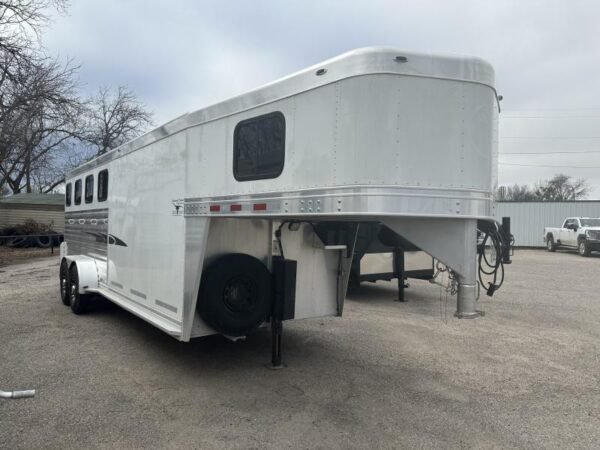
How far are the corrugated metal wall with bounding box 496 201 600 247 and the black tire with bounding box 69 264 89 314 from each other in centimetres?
2305

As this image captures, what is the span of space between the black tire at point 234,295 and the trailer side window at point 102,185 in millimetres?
3239

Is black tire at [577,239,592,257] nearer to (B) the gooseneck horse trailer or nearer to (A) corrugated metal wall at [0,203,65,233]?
(B) the gooseneck horse trailer

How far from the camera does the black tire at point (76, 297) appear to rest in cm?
726

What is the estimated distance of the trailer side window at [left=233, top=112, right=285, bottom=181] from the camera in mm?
3641

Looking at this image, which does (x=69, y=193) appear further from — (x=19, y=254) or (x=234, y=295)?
(x=19, y=254)

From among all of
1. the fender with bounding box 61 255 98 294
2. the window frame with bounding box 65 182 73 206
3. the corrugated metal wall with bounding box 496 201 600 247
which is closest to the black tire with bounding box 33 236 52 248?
the window frame with bounding box 65 182 73 206

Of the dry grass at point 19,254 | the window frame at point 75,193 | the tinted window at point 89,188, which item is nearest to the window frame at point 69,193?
the window frame at point 75,193

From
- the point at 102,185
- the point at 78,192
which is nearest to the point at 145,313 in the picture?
the point at 102,185

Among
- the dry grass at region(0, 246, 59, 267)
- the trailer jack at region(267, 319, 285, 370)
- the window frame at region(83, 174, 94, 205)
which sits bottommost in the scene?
the dry grass at region(0, 246, 59, 267)

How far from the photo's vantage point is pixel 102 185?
704cm

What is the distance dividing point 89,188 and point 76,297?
1.79 metres

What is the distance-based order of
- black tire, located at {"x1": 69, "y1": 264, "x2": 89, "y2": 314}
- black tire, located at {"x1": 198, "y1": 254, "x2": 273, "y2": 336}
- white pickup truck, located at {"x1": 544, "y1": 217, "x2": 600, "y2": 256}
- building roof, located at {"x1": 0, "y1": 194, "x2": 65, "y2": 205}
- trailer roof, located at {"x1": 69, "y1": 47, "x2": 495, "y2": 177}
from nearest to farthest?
trailer roof, located at {"x1": 69, "y1": 47, "x2": 495, "y2": 177}, black tire, located at {"x1": 198, "y1": 254, "x2": 273, "y2": 336}, black tire, located at {"x1": 69, "y1": 264, "x2": 89, "y2": 314}, white pickup truck, located at {"x1": 544, "y1": 217, "x2": 600, "y2": 256}, building roof, located at {"x1": 0, "y1": 194, "x2": 65, "y2": 205}

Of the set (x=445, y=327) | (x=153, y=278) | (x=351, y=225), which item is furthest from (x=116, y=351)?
(x=445, y=327)

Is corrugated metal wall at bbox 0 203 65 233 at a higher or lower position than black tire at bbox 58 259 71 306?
higher
